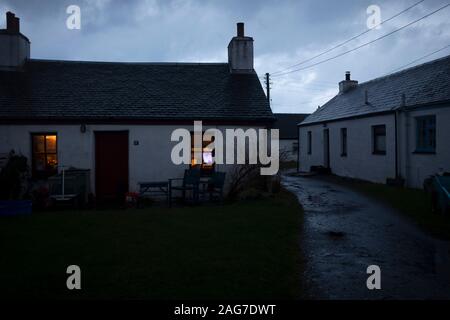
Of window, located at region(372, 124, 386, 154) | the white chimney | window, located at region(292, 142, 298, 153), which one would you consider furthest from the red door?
window, located at region(292, 142, 298, 153)

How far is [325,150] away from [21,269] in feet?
71.8

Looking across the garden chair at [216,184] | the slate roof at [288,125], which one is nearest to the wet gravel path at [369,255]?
the garden chair at [216,184]

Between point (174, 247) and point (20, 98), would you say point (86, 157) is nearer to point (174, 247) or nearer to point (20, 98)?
point (20, 98)

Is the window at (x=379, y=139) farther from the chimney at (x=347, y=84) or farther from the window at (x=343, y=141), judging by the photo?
the chimney at (x=347, y=84)

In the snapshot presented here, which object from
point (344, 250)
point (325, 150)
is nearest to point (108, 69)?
point (344, 250)

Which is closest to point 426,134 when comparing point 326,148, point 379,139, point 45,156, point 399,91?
point 379,139

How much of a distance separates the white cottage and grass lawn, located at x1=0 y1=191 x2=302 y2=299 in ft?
10.8

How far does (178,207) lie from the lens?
1214 cm

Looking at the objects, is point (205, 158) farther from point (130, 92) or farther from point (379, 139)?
point (379, 139)

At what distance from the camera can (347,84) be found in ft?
91.9

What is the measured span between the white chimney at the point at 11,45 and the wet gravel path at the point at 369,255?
1378cm

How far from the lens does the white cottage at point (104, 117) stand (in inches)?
529

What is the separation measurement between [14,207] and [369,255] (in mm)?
9714

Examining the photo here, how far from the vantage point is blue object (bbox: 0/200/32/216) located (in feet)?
34.4
